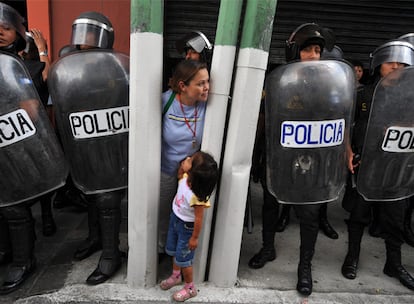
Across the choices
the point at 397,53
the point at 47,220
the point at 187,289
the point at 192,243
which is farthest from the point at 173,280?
the point at 397,53

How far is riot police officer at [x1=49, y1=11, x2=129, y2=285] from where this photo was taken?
85.7 inches

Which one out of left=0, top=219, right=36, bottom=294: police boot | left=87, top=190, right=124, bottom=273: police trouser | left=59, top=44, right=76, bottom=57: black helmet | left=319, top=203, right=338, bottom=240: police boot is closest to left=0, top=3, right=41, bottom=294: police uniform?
left=0, top=219, right=36, bottom=294: police boot

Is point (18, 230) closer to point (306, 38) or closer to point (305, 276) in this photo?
point (305, 276)

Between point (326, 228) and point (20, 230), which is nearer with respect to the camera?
point (20, 230)

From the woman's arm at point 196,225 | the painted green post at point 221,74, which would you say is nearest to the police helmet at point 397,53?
the painted green post at point 221,74

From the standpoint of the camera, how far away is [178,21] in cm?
405

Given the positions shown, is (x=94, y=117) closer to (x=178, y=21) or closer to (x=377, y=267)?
(x=178, y=21)

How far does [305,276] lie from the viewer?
Answer: 2486 millimetres

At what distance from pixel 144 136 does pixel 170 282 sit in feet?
3.46

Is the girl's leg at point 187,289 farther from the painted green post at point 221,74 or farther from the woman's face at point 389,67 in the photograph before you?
the woman's face at point 389,67

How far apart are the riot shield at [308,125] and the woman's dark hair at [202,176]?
486 millimetres

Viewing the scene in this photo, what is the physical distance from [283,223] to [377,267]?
3.14 ft

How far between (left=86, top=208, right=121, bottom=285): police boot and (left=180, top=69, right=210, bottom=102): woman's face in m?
1.01

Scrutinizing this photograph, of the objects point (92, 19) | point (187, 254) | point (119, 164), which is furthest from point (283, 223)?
point (92, 19)
